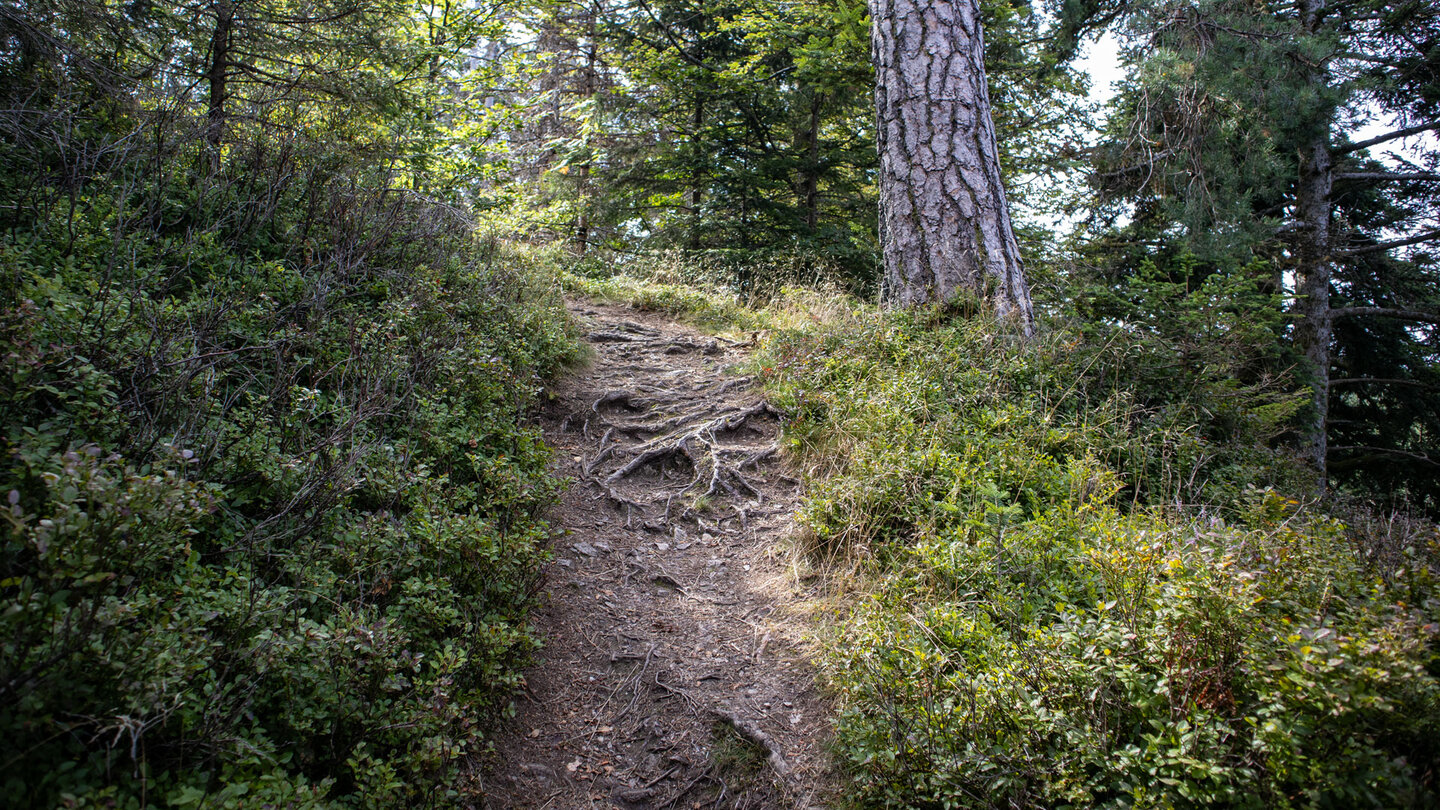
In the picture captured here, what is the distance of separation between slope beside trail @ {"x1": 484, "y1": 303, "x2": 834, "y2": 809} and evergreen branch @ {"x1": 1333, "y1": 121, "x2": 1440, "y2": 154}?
10.2 metres

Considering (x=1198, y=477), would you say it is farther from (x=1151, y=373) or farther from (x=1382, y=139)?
(x=1382, y=139)

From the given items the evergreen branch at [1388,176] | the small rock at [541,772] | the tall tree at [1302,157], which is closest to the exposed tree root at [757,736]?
the small rock at [541,772]

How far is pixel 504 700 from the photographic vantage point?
290cm

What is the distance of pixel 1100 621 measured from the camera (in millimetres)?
Result: 2375

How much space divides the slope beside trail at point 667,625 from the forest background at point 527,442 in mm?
348

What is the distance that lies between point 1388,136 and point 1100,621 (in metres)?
11.8

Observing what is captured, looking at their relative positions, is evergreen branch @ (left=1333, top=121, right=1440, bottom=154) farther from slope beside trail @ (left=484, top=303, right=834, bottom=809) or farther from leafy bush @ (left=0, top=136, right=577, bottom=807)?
leafy bush @ (left=0, top=136, right=577, bottom=807)

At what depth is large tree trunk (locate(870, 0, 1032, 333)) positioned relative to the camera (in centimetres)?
594

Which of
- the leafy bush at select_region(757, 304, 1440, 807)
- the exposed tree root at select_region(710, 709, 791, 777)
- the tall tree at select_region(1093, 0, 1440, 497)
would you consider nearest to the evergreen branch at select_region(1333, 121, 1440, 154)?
the tall tree at select_region(1093, 0, 1440, 497)

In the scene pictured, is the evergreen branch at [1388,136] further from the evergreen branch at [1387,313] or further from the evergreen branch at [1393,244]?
the evergreen branch at [1387,313]

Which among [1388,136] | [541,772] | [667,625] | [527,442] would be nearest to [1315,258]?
[1388,136]

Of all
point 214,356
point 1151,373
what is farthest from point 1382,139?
point 214,356

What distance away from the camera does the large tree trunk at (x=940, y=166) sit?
5938 millimetres

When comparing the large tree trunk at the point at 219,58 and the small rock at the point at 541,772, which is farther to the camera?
the large tree trunk at the point at 219,58
